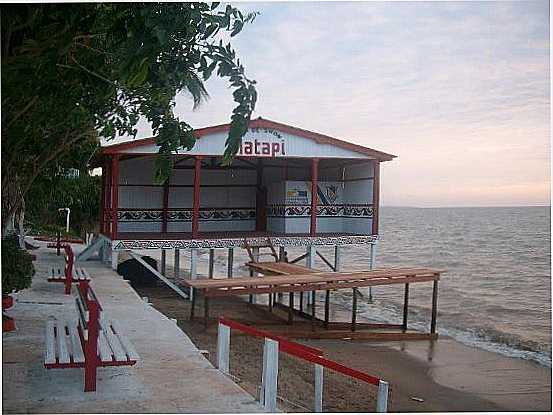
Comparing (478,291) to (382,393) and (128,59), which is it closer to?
(382,393)

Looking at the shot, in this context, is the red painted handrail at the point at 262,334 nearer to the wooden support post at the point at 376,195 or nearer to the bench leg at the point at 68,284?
the bench leg at the point at 68,284

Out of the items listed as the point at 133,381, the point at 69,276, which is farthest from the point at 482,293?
the point at 133,381

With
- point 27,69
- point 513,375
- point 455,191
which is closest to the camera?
point 27,69

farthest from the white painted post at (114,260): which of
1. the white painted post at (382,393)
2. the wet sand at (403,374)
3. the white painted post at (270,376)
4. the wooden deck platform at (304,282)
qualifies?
the white painted post at (382,393)

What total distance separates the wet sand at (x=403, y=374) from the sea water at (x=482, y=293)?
1.72 metres

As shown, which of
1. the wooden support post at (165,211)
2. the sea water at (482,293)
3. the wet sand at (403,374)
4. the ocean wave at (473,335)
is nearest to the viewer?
the wet sand at (403,374)

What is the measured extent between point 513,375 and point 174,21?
10779mm

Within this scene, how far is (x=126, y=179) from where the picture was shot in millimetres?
18359

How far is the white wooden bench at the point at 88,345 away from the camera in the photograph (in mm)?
5344

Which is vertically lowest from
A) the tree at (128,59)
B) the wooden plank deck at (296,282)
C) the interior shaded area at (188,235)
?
the wooden plank deck at (296,282)

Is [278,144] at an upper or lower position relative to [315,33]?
lower

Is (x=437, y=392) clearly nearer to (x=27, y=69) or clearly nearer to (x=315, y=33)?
(x=315, y=33)

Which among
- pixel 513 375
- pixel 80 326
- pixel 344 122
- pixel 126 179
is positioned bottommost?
pixel 513 375

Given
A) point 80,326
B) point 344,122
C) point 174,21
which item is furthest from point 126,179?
point 174,21
